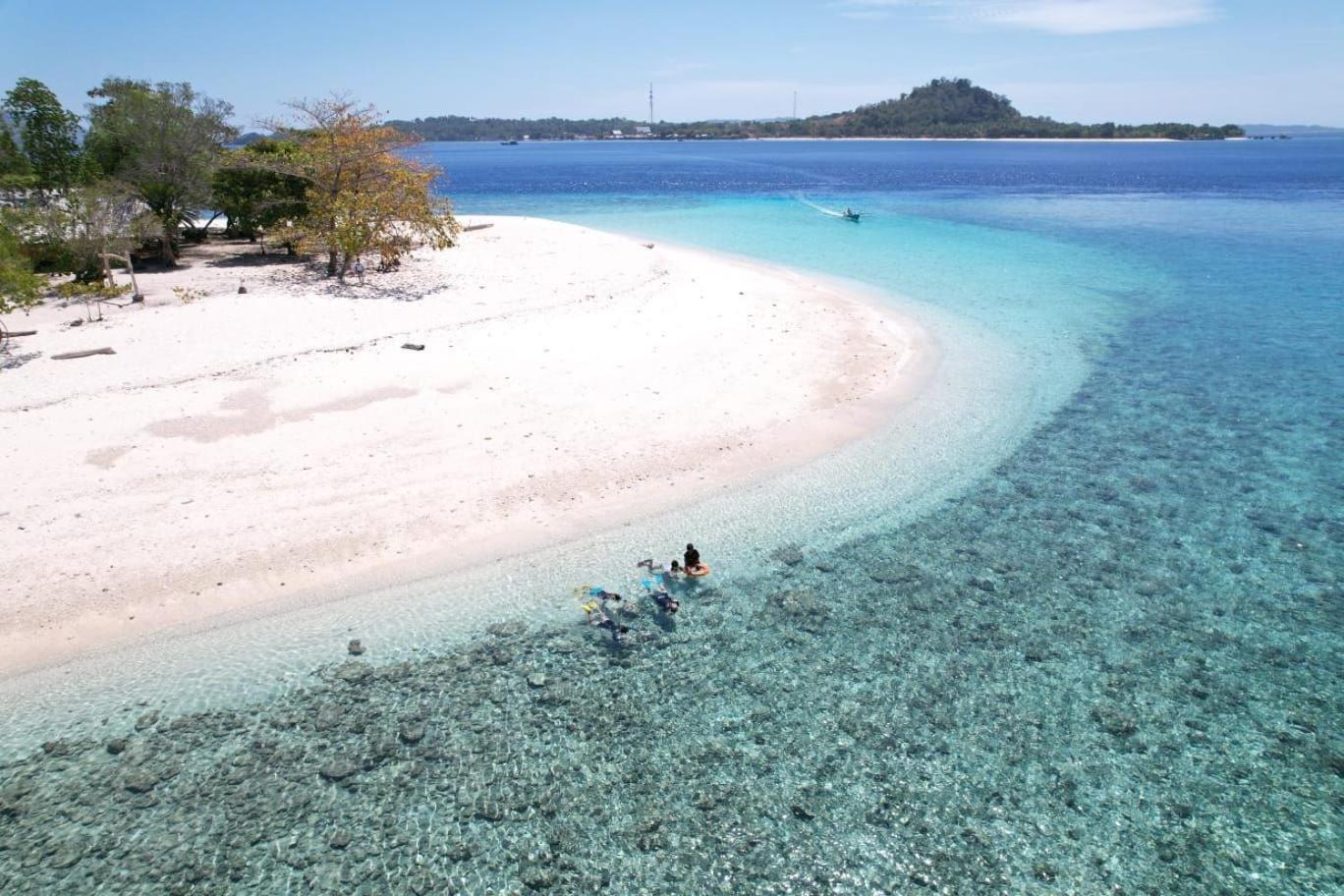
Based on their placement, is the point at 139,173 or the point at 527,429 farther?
the point at 139,173

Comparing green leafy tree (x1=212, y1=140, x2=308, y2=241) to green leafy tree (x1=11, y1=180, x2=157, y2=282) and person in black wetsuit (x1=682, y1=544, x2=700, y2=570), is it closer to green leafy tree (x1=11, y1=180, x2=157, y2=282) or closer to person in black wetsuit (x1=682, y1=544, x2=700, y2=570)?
green leafy tree (x1=11, y1=180, x2=157, y2=282)

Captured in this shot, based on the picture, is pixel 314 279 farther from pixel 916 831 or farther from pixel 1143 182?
pixel 1143 182

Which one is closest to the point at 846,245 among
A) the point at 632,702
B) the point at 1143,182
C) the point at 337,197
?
the point at 337,197

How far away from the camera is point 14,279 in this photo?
18.8m

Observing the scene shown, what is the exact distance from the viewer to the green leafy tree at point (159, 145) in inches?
1094

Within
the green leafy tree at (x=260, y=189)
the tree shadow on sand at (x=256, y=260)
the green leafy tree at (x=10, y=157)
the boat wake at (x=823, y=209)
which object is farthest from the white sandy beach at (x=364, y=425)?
the boat wake at (x=823, y=209)

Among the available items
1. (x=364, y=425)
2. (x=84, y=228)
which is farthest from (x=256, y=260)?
(x=364, y=425)

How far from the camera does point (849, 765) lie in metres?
8.55

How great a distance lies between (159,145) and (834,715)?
31.7 m

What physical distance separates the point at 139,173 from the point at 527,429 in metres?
22.6

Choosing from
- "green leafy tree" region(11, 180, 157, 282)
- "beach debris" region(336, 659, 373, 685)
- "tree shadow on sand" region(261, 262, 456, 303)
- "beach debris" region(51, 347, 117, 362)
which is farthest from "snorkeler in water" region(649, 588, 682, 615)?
"green leafy tree" region(11, 180, 157, 282)

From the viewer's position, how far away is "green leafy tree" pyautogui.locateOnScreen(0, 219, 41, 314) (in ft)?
61.3

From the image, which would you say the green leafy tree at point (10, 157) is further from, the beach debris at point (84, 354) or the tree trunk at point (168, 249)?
the beach debris at point (84, 354)

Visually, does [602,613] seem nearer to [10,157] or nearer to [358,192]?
[358,192]
